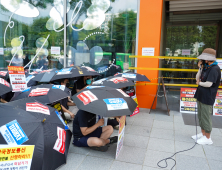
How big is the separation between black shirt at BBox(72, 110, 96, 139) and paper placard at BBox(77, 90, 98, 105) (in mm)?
351

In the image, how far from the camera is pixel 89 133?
3430 mm

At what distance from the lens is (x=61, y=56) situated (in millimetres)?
7863

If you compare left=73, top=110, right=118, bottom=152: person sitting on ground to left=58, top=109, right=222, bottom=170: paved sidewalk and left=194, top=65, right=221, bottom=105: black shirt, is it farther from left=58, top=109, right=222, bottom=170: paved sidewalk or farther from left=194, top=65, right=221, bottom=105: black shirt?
left=194, top=65, right=221, bottom=105: black shirt

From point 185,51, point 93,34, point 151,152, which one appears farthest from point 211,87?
point 185,51

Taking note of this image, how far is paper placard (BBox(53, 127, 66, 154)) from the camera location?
2682 millimetres

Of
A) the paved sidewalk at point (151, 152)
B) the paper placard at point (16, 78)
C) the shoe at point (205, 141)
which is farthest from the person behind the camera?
the paper placard at point (16, 78)

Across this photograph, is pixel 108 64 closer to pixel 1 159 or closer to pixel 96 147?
pixel 96 147

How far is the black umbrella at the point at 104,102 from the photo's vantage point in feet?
8.80

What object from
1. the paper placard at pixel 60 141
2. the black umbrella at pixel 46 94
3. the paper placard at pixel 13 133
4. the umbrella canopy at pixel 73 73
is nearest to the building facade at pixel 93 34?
the umbrella canopy at pixel 73 73

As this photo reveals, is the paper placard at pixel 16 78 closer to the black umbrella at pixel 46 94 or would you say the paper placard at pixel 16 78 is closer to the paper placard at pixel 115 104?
the black umbrella at pixel 46 94

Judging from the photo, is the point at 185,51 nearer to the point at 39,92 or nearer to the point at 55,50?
the point at 55,50

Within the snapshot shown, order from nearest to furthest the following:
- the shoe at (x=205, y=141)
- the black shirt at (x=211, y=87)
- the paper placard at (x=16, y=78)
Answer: the black shirt at (x=211, y=87) → the shoe at (x=205, y=141) → the paper placard at (x=16, y=78)

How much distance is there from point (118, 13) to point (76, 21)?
176 cm

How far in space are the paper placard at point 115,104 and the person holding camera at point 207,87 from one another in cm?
192
